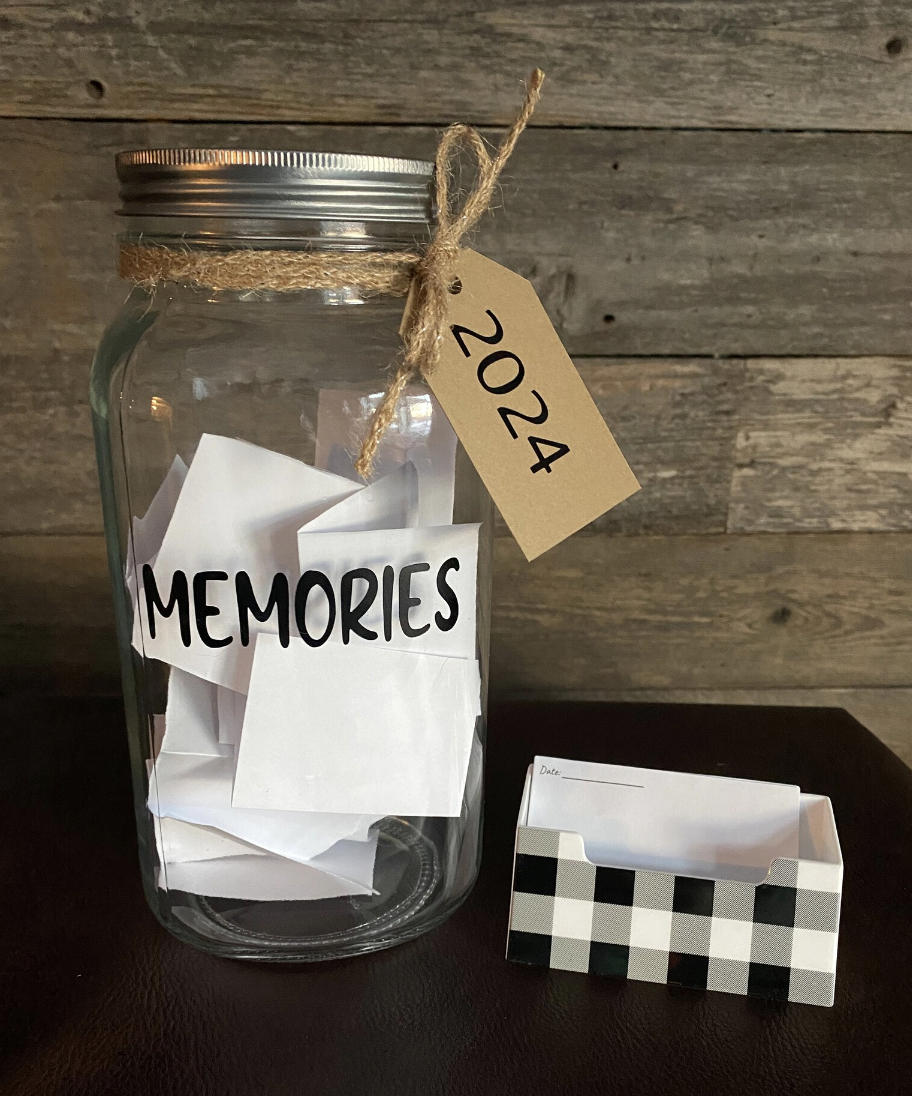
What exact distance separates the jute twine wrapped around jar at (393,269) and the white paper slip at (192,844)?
217 mm

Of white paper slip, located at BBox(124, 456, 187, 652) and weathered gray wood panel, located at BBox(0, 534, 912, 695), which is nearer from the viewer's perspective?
white paper slip, located at BBox(124, 456, 187, 652)

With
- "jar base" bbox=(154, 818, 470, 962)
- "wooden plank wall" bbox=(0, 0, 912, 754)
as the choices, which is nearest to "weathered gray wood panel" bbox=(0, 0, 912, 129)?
"wooden plank wall" bbox=(0, 0, 912, 754)

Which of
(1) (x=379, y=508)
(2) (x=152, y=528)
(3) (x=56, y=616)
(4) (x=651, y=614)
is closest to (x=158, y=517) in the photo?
(2) (x=152, y=528)

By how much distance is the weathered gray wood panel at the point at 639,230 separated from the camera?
2.16 ft

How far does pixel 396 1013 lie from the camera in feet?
1.44

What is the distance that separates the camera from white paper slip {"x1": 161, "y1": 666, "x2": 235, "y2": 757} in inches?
18.7

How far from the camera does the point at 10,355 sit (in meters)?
0.69

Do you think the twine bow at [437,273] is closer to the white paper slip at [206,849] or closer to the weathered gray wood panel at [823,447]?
the white paper slip at [206,849]

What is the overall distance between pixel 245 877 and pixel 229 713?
0.09 metres

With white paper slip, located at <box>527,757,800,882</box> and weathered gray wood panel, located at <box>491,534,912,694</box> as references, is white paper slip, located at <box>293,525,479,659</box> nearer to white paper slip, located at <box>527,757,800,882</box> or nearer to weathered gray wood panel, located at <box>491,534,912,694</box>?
white paper slip, located at <box>527,757,800,882</box>

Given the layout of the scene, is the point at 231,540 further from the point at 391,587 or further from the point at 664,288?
the point at 664,288

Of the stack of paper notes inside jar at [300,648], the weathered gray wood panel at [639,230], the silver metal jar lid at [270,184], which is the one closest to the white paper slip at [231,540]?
the stack of paper notes inside jar at [300,648]

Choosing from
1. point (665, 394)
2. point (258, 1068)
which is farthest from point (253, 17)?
point (258, 1068)

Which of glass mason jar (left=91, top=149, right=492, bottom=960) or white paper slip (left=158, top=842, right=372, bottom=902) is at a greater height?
glass mason jar (left=91, top=149, right=492, bottom=960)
